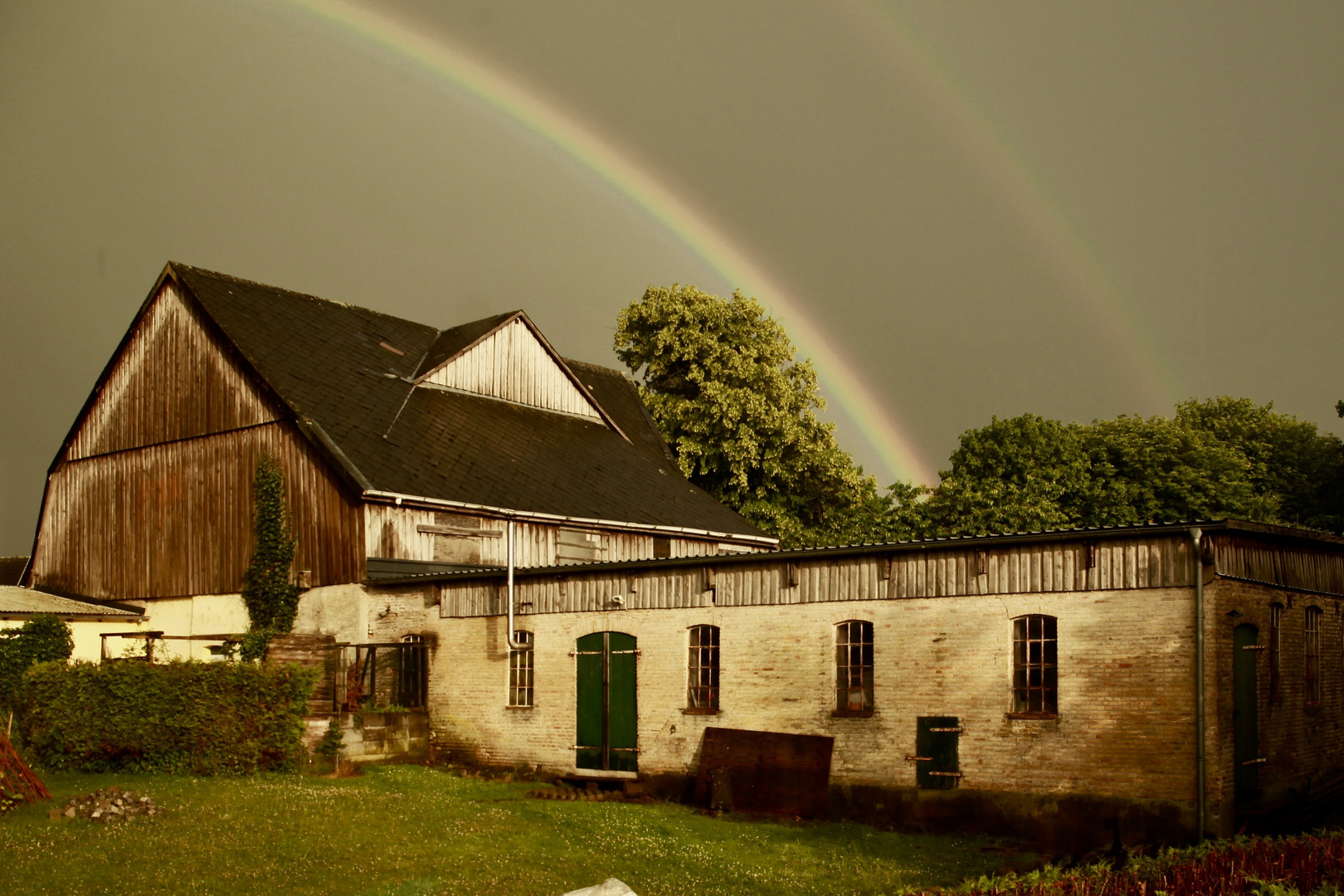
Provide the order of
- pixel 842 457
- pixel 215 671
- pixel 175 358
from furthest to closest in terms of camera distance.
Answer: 1. pixel 842 457
2. pixel 175 358
3. pixel 215 671

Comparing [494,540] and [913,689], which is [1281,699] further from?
[494,540]

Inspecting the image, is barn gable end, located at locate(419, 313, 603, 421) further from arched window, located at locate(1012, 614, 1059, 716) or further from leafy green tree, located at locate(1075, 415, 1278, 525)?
leafy green tree, located at locate(1075, 415, 1278, 525)

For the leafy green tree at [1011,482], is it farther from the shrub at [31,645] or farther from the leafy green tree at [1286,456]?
the shrub at [31,645]

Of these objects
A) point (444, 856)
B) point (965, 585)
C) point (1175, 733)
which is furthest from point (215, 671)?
point (1175, 733)

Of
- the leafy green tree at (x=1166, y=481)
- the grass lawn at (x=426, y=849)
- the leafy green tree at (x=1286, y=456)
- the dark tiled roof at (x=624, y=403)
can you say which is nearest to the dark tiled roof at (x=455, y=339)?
the dark tiled roof at (x=624, y=403)

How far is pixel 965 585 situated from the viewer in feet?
57.5

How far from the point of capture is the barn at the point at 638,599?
16.1 m

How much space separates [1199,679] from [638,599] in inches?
376

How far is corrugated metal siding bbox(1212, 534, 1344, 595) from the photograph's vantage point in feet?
52.6

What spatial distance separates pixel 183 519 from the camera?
30.5 m

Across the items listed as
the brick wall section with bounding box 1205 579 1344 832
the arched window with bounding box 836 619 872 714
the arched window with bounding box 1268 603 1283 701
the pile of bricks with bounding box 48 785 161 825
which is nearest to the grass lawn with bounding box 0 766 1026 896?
the pile of bricks with bounding box 48 785 161 825

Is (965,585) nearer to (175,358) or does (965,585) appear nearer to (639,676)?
(639,676)

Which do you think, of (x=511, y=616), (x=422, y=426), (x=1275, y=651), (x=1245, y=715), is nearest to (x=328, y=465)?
(x=422, y=426)

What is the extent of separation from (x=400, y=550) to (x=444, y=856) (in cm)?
1391
